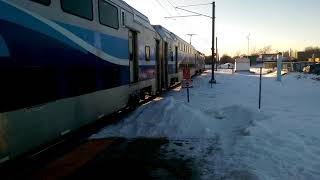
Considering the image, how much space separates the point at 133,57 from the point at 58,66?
5.79 metres

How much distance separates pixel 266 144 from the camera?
7.73m

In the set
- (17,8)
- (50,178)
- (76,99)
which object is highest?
(17,8)

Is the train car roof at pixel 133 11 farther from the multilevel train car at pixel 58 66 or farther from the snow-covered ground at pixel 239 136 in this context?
the snow-covered ground at pixel 239 136

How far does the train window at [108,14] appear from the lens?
9242mm

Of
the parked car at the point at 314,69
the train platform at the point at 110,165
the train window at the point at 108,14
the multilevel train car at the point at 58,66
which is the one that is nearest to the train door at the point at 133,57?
the multilevel train car at the point at 58,66

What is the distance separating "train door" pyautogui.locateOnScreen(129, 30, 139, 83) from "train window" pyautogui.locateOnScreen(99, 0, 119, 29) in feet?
5.79

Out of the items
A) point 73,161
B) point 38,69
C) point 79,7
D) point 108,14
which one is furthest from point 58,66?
point 108,14

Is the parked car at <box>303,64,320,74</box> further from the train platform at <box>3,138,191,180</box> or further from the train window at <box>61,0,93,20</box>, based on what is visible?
the train platform at <box>3,138,191,180</box>

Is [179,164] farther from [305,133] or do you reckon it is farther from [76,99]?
[305,133]

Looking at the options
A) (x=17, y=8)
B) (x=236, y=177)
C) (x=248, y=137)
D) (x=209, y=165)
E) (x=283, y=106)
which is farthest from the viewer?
(x=283, y=106)

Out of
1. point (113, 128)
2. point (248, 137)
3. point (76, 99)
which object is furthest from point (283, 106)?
point (76, 99)

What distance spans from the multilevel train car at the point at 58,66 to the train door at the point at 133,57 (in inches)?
4.1

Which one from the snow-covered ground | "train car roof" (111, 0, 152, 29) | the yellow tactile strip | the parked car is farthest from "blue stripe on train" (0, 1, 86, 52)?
the parked car

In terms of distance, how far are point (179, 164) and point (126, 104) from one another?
5.18 m
